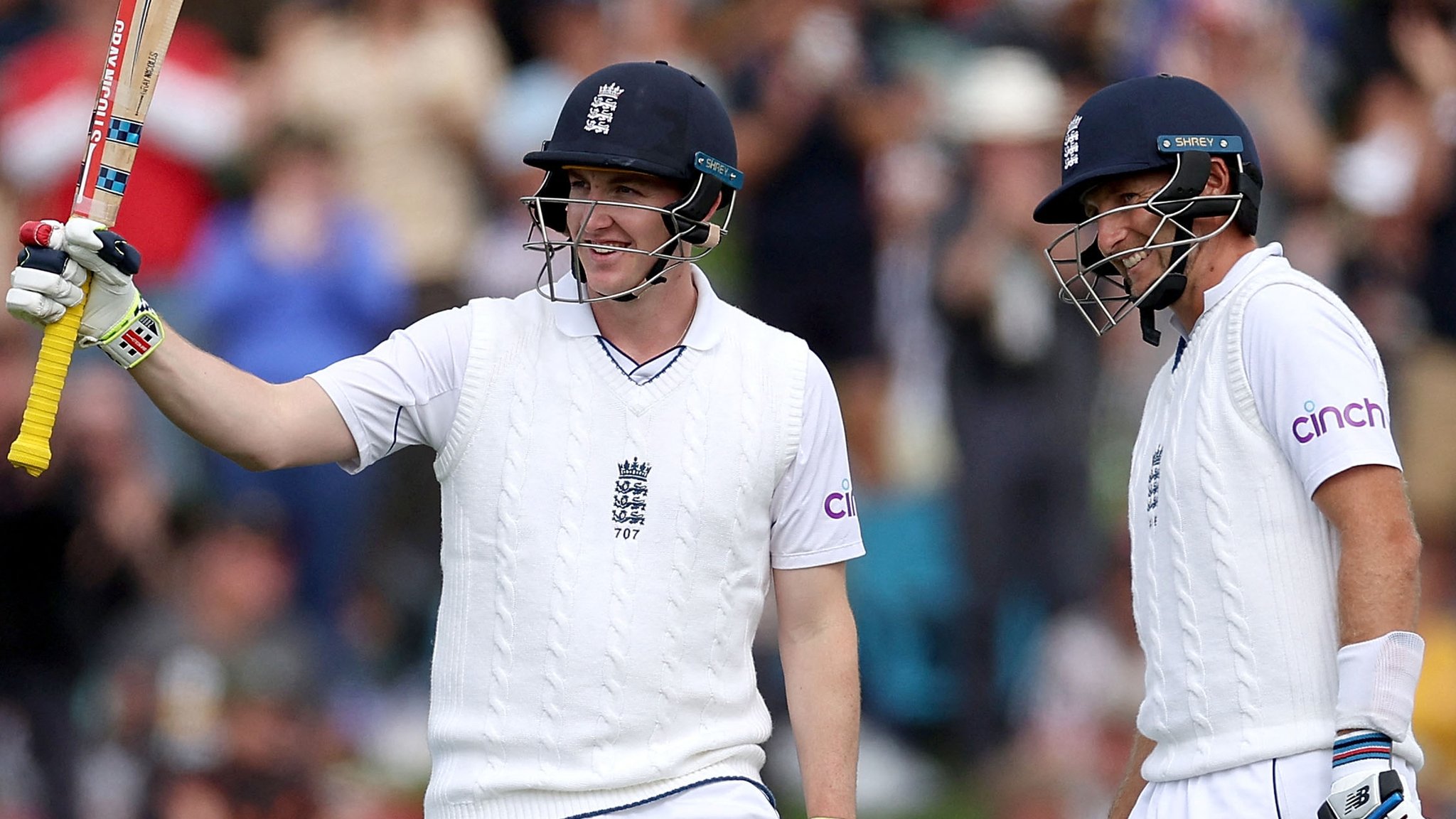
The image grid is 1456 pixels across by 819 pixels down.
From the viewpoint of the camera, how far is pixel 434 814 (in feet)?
16.7

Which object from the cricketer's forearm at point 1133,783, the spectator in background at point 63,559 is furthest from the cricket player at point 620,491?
the spectator in background at point 63,559

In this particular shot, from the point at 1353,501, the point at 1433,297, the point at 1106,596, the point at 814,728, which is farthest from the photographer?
the point at 1433,297

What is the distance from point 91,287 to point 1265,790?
9.70ft

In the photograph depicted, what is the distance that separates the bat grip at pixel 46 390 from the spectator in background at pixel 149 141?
17.7 ft

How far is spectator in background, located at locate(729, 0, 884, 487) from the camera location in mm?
10094

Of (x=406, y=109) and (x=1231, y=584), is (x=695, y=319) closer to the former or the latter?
(x=1231, y=584)

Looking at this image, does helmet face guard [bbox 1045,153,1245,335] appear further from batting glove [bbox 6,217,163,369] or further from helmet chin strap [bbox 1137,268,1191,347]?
batting glove [bbox 6,217,163,369]

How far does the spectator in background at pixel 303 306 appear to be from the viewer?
9.55 m

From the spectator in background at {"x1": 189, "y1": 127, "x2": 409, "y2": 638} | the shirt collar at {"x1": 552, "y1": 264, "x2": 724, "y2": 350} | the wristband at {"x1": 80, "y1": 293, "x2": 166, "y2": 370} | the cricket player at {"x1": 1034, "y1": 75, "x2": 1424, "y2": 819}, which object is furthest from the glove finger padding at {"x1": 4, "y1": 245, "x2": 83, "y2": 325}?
the spectator in background at {"x1": 189, "y1": 127, "x2": 409, "y2": 638}

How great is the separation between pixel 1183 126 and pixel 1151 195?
0.19 meters

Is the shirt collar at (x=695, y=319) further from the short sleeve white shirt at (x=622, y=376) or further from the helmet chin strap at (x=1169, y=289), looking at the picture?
the helmet chin strap at (x=1169, y=289)

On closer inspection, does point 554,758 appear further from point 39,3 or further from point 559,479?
point 39,3

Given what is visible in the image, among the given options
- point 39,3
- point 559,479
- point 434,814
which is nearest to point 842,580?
point 559,479

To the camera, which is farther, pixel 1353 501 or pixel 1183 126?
pixel 1183 126
